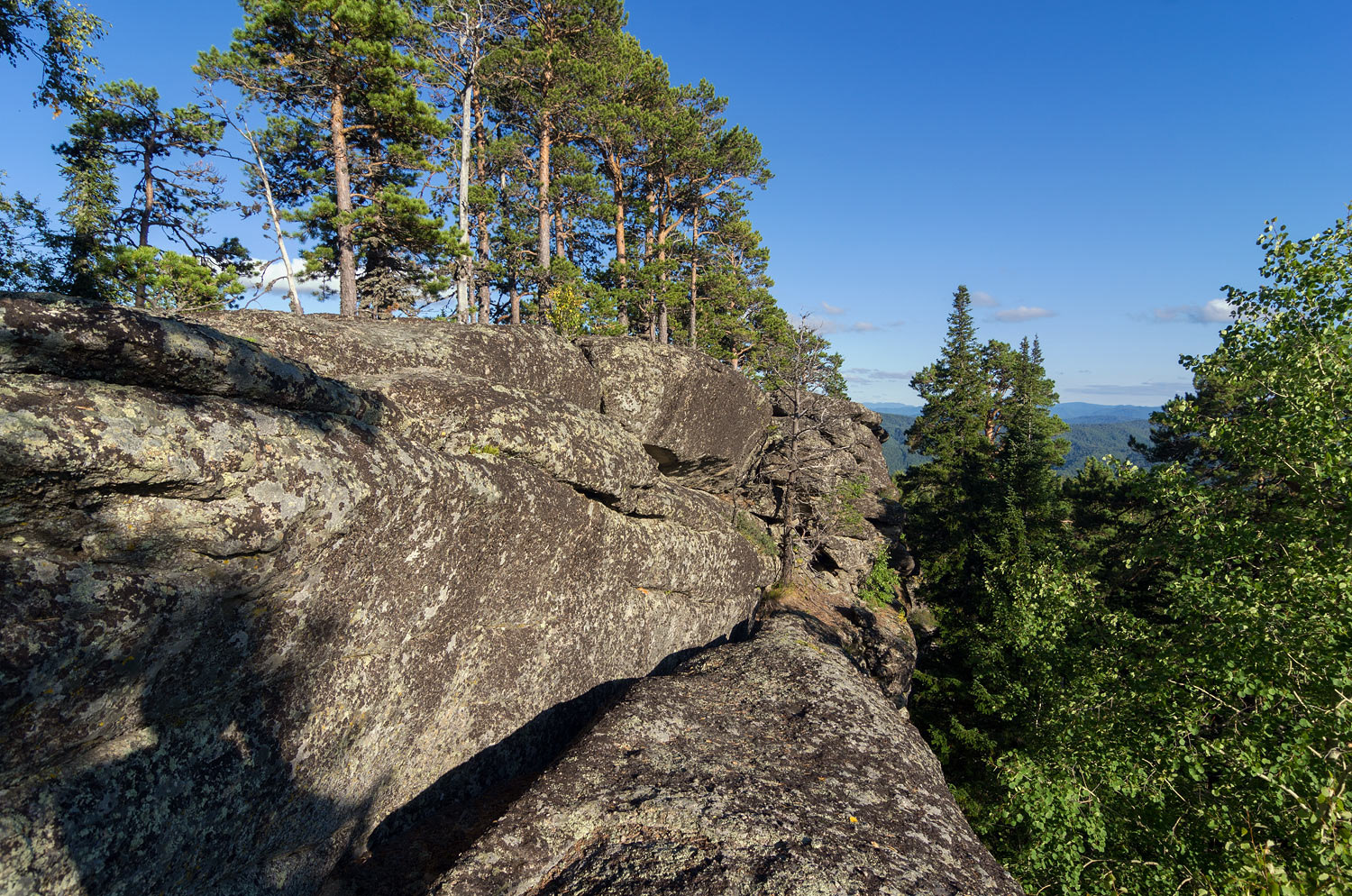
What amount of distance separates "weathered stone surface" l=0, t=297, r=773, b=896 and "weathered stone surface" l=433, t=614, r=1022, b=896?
86.3 inches

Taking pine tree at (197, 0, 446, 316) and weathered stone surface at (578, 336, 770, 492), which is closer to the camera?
weathered stone surface at (578, 336, 770, 492)

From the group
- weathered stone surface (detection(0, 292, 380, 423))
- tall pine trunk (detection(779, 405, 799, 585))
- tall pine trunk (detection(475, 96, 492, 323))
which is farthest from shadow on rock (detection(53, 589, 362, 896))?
tall pine trunk (detection(475, 96, 492, 323))

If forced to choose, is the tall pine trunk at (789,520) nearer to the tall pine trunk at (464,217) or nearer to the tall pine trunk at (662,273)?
the tall pine trunk at (662,273)

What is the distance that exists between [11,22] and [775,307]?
38.9 meters

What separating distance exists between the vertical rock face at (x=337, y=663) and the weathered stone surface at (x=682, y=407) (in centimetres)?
547

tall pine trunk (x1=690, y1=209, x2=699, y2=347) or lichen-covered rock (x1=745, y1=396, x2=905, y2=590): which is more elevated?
tall pine trunk (x1=690, y1=209, x2=699, y2=347)

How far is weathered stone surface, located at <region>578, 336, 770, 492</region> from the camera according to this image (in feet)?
48.9

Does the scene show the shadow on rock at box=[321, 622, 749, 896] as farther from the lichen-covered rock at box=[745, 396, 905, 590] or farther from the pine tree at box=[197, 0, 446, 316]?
the pine tree at box=[197, 0, 446, 316]

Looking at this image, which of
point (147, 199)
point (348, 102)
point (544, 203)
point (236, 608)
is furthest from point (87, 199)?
point (236, 608)

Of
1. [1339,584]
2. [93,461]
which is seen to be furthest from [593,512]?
[1339,584]

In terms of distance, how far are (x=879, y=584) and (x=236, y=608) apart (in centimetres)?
2717

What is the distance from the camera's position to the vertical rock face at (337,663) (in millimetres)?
4266

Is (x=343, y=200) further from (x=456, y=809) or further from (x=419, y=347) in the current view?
(x=456, y=809)

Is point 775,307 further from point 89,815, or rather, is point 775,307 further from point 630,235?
point 89,815
